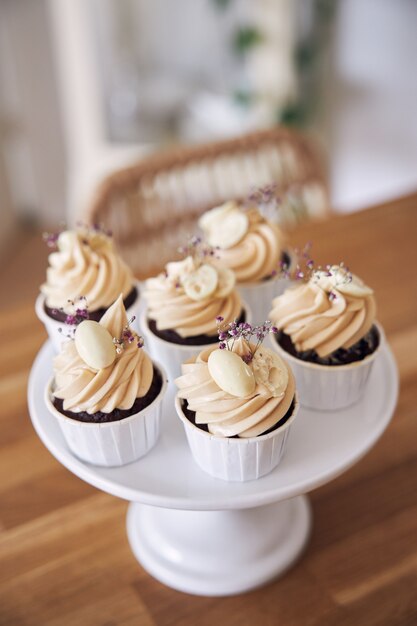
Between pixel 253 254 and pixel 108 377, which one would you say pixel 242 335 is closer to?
pixel 108 377

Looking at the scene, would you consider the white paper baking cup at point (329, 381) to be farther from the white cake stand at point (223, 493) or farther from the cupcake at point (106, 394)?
the cupcake at point (106, 394)

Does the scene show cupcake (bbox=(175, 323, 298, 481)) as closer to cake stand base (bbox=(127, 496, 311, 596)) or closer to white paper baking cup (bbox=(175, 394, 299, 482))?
white paper baking cup (bbox=(175, 394, 299, 482))

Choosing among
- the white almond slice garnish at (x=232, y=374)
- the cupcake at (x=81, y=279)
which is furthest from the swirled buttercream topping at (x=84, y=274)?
the white almond slice garnish at (x=232, y=374)

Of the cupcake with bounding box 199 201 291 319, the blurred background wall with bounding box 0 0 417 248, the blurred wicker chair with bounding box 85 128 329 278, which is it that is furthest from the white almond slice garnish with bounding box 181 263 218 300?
the blurred background wall with bounding box 0 0 417 248

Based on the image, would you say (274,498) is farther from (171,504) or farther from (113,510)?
(113,510)

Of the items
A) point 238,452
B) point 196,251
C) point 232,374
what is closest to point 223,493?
point 238,452

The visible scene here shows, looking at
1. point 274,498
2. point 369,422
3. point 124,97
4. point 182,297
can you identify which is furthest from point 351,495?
point 124,97

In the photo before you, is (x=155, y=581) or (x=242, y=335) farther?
(x=155, y=581)

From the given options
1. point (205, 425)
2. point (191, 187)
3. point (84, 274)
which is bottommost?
point (191, 187)
